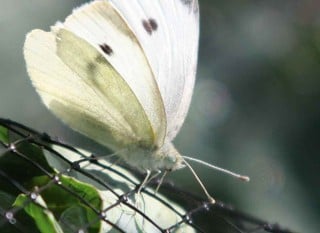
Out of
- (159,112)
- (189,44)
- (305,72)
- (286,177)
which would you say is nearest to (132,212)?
(159,112)

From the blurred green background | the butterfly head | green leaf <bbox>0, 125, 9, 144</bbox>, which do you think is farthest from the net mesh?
the blurred green background

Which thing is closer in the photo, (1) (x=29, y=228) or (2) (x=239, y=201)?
(1) (x=29, y=228)

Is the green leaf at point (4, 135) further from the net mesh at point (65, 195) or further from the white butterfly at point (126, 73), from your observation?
the white butterfly at point (126, 73)

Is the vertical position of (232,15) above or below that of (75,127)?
above

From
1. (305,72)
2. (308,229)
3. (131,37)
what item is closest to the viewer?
(131,37)

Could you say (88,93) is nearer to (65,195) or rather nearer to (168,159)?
(168,159)

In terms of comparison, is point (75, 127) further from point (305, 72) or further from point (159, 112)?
point (305, 72)
